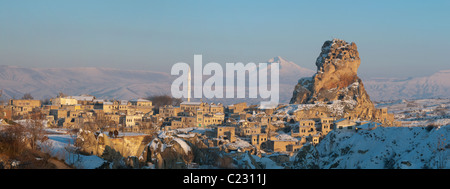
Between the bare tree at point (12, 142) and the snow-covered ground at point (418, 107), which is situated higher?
the bare tree at point (12, 142)

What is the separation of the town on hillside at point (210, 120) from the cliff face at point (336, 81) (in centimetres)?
389

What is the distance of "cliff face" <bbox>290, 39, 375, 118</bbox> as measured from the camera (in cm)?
7619

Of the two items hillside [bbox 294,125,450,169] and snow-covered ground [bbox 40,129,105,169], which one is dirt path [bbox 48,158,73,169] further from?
hillside [bbox 294,125,450,169]

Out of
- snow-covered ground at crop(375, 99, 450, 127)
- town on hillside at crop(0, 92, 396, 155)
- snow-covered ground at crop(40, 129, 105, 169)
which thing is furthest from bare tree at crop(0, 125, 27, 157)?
snow-covered ground at crop(375, 99, 450, 127)

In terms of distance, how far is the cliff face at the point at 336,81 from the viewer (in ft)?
250

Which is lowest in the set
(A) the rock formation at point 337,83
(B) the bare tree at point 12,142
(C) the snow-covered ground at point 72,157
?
(C) the snow-covered ground at point 72,157

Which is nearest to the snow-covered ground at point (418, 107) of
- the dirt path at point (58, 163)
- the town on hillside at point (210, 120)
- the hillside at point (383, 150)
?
the town on hillside at point (210, 120)

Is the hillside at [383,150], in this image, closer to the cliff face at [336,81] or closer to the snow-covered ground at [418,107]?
the cliff face at [336,81]

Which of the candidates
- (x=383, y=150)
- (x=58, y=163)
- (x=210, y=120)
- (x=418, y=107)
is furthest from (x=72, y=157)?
(x=418, y=107)

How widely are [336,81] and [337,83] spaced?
295mm

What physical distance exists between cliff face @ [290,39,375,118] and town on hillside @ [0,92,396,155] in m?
3.89

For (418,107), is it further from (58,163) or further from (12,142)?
(12,142)
